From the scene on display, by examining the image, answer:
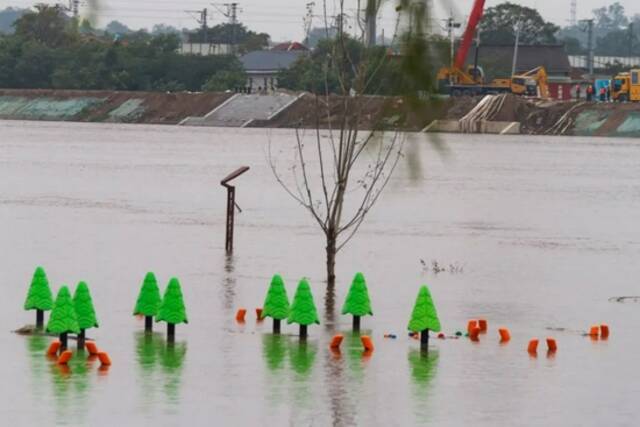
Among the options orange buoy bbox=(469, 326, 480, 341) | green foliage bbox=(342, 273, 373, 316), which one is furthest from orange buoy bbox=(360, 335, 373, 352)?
orange buoy bbox=(469, 326, 480, 341)

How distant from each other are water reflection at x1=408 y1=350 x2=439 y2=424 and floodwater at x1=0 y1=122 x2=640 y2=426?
0.15ft

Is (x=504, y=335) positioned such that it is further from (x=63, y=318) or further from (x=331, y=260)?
(x=331, y=260)

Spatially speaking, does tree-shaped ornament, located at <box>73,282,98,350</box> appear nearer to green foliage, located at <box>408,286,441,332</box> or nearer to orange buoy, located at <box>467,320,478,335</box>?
green foliage, located at <box>408,286,441,332</box>

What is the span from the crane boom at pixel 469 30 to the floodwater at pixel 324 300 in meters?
0.37

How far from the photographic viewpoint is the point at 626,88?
136m

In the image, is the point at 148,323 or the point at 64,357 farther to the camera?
the point at 148,323

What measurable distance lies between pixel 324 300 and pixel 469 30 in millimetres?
19990

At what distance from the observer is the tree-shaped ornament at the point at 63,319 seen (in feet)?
62.7

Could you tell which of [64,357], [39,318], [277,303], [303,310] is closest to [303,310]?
[303,310]

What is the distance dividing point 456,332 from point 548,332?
1.59 m

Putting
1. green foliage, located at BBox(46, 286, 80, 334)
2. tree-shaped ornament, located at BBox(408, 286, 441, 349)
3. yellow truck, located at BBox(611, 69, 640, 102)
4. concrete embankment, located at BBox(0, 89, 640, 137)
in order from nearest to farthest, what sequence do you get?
green foliage, located at BBox(46, 286, 80, 334), tree-shaped ornament, located at BBox(408, 286, 441, 349), concrete embankment, located at BBox(0, 89, 640, 137), yellow truck, located at BBox(611, 69, 640, 102)

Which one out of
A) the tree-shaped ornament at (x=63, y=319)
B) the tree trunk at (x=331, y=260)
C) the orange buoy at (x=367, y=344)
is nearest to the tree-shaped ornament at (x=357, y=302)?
the orange buoy at (x=367, y=344)

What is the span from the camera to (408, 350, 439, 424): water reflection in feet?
55.5

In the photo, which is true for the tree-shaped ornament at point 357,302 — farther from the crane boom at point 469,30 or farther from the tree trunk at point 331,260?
the crane boom at point 469,30
